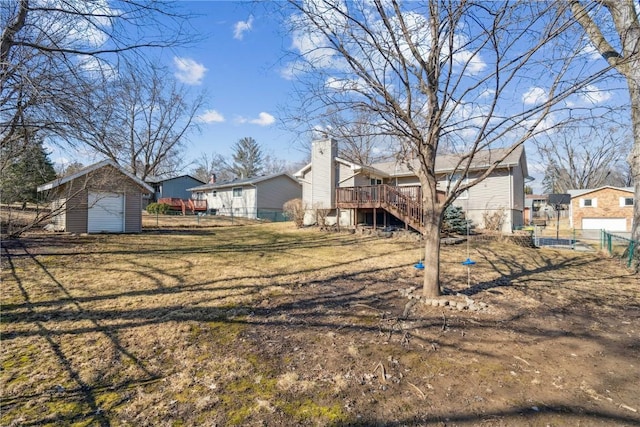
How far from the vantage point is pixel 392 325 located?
4.36 metres

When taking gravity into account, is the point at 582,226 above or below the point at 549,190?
below

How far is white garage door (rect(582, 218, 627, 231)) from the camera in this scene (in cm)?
2564

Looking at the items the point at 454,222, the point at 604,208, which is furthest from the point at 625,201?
the point at 454,222

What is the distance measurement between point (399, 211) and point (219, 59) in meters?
9.65

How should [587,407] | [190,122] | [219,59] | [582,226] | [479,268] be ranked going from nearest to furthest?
1. [587,407]
2. [219,59]
3. [479,268]
4. [582,226]
5. [190,122]

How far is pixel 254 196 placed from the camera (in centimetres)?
2750

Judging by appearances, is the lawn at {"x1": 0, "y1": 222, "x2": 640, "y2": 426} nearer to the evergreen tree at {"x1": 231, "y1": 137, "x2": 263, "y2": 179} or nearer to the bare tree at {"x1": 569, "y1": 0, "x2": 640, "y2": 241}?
the bare tree at {"x1": 569, "y1": 0, "x2": 640, "y2": 241}

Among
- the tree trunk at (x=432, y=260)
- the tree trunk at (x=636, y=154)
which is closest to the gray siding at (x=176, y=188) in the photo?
the tree trunk at (x=432, y=260)

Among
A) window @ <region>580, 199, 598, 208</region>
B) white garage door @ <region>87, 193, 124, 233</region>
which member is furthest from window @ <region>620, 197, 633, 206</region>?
white garage door @ <region>87, 193, 124, 233</region>

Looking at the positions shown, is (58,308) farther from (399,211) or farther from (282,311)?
(399,211)

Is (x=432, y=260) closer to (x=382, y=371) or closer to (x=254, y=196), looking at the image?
(x=382, y=371)

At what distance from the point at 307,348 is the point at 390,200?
11052 millimetres

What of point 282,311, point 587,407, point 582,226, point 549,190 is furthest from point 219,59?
point 549,190

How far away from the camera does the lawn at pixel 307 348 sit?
2.67 m
